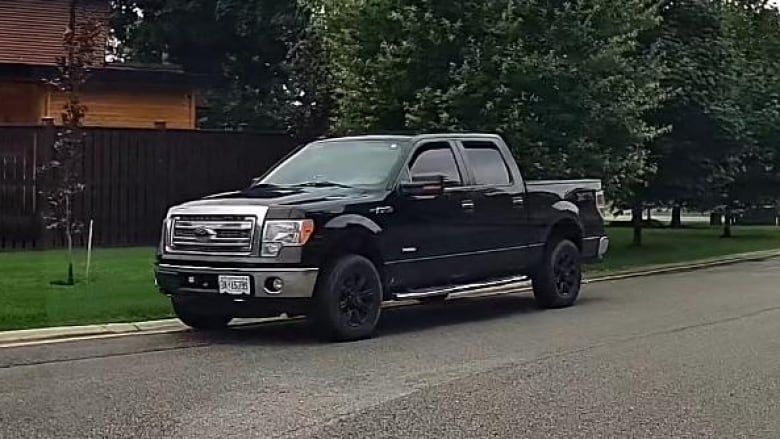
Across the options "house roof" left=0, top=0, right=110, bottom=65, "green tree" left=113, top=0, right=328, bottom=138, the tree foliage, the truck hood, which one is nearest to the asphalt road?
the truck hood

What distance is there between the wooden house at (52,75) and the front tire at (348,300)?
15473 millimetres

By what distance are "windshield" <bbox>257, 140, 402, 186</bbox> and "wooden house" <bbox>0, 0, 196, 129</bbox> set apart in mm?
13628

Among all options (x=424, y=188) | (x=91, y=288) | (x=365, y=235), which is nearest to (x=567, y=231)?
(x=424, y=188)

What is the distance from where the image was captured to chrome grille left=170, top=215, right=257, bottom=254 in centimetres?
1098

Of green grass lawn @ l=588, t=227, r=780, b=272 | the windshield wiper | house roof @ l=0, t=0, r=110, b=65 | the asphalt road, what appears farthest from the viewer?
house roof @ l=0, t=0, r=110, b=65

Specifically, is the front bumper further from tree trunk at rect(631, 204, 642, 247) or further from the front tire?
tree trunk at rect(631, 204, 642, 247)

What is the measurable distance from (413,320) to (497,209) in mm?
1507

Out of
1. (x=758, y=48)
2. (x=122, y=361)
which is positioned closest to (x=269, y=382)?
(x=122, y=361)

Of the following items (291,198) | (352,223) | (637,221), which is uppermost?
(291,198)

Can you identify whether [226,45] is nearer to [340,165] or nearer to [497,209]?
[497,209]

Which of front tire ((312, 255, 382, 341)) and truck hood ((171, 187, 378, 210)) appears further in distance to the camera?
truck hood ((171, 187, 378, 210))

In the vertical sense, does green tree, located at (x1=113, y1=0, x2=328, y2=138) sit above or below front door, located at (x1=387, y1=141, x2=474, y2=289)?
above

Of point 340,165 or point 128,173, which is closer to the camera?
point 340,165

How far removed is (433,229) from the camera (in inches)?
486
